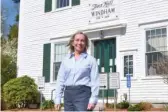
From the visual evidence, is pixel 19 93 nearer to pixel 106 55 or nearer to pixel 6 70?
pixel 106 55

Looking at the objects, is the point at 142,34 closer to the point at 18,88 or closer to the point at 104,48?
the point at 104,48

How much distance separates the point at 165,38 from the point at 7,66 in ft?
35.9

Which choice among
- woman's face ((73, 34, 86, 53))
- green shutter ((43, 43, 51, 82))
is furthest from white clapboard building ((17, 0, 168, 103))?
woman's face ((73, 34, 86, 53))

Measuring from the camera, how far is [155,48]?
13.9 m

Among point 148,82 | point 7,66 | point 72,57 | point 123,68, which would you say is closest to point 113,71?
point 123,68

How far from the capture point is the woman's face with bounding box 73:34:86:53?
4.70 m

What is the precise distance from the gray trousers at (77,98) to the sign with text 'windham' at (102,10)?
1097 cm

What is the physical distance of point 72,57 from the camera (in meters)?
4.79

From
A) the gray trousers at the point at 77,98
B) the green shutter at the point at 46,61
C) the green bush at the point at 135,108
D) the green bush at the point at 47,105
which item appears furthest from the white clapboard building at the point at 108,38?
the gray trousers at the point at 77,98

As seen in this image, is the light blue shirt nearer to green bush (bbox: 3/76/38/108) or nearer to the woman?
the woman

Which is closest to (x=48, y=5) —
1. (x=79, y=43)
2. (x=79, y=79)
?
(x=79, y=43)

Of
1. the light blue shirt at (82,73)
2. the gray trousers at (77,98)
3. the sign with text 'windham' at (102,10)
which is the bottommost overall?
the gray trousers at (77,98)

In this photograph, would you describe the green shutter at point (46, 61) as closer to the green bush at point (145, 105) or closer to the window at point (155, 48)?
the window at point (155, 48)

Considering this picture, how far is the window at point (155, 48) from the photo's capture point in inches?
534
